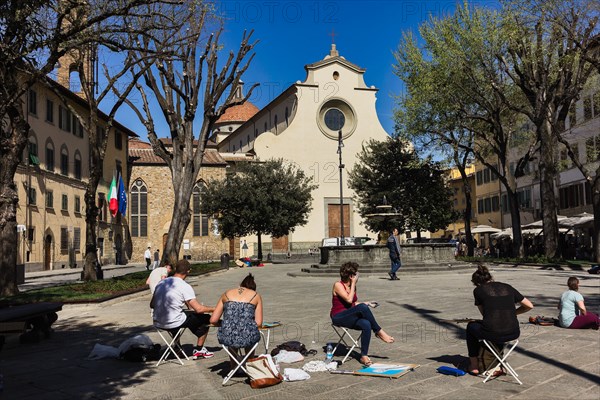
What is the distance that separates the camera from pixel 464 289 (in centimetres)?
1547

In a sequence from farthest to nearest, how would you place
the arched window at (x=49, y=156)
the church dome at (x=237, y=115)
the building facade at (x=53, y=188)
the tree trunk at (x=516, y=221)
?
1. the church dome at (x=237, y=115)
2. the arched window at (x=49, y=156)
3. the building facade at (x=53, y=188)
4. the tree trunk at (x=516, y=221)

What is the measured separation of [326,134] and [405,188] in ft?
48.4

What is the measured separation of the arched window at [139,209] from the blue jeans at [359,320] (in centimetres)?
4512

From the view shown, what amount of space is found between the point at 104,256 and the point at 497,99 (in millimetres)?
31642

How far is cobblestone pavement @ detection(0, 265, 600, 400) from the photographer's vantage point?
5.62 metres

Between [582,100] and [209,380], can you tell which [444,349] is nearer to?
[209,380]

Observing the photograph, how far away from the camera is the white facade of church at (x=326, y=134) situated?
166 feet

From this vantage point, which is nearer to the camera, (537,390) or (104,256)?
(537,390)

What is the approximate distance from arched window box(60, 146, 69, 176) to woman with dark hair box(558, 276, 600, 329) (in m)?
35.4

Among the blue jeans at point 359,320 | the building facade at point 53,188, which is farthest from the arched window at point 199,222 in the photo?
the blue jeans at point 359,320

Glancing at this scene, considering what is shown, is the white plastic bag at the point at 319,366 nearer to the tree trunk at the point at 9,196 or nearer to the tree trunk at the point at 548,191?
the tree trunk at the point at 9,196

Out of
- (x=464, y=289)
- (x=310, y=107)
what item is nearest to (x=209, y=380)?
(x=464, y=289)

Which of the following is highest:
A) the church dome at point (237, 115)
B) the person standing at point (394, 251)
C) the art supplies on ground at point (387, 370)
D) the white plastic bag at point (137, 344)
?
the church dome at point (237, 115)

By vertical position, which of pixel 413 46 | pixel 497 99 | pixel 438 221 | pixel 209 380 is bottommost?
pixel 209 380
